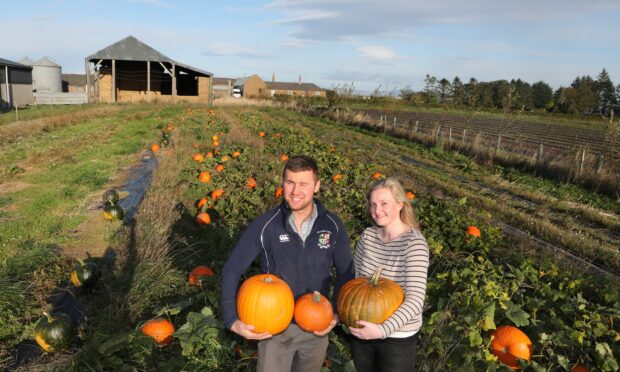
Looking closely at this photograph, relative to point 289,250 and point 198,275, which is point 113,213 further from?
point 289,250

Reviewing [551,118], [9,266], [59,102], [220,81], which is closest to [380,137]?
[9,266]

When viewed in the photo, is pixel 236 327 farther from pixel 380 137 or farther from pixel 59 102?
pixel 59 102

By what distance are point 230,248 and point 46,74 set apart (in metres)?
55.0

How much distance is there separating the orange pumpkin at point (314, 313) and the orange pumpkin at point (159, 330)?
160 cm

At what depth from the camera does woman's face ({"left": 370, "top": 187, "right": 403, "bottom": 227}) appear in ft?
9.12

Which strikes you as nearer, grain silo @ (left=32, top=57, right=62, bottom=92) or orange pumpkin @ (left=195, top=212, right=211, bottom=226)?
orange pumpkin @ (left=195, top=212, right=211, bottom=226)

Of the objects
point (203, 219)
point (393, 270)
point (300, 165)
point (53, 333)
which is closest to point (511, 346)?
point (393, 270)

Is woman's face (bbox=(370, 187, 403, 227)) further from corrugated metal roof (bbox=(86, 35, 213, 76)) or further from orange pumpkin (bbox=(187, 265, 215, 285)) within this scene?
corrugated metal roof (bbox=(86, 35, 213, 76))

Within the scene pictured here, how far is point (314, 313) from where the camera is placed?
2580 mm

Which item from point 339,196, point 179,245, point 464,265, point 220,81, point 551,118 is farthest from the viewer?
point 220,81

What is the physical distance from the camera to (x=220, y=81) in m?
127

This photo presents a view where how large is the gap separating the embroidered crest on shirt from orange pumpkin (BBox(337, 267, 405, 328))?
0.32 meters

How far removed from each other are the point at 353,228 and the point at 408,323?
395 centimetres

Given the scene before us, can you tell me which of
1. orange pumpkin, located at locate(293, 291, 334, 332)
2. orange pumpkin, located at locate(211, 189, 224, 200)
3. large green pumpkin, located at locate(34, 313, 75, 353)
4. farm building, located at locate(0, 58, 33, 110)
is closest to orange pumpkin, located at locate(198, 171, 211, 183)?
orange pumpkin, located at locate(211, 189, 224, 200)
